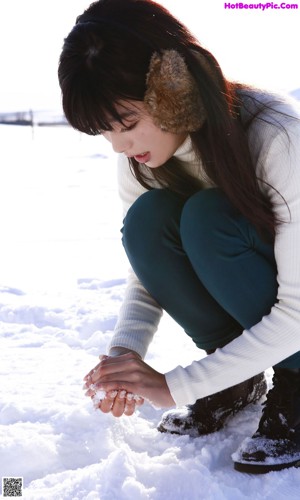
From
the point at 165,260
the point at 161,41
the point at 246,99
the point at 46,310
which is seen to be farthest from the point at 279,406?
the point at 46,310

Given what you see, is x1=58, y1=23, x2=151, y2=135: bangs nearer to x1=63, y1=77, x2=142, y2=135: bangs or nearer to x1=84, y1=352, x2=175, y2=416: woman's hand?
x1=63, y1=77, x2=142, y2=135: bangs

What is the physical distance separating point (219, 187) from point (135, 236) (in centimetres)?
24

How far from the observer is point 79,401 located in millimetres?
1743

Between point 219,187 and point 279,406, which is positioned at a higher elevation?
point 219,187

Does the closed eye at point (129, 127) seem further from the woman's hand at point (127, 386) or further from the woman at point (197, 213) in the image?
the woman's hand at point (127, 386)

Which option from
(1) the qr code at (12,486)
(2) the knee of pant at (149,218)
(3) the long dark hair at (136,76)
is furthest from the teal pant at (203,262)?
(1) the qr code at (12,486)

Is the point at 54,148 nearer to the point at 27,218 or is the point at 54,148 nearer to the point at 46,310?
the point at 27,218

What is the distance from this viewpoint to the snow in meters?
1.37

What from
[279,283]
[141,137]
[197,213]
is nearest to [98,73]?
[141,137]

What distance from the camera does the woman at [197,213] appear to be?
1.26m

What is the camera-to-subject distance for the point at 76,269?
3.04 m

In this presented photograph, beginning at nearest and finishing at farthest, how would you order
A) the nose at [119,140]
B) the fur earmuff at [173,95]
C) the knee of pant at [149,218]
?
the fur earmuff at [173,95], the nose at [119,140], the knee of pant at [149,218]

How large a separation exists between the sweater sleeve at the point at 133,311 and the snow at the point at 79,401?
22 cm

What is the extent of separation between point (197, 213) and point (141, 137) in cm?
20
